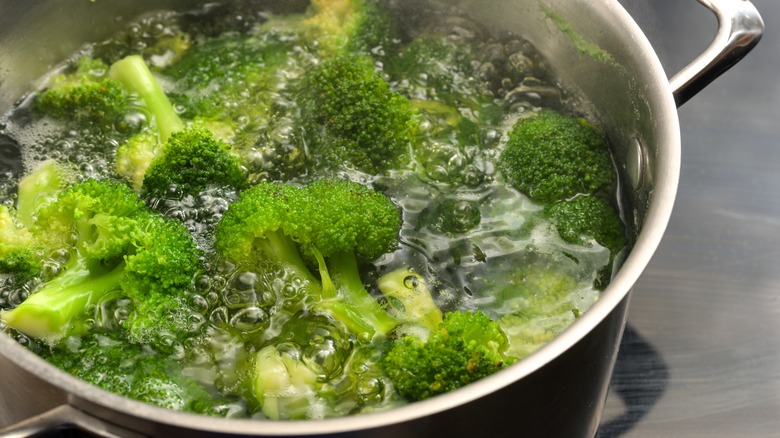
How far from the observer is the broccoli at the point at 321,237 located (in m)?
1.06

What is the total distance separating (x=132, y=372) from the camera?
3.27ft

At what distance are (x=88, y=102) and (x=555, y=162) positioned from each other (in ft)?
2.50

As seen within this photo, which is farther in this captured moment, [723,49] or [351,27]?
[351,27]

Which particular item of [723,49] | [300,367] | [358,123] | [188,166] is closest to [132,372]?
[300,367]

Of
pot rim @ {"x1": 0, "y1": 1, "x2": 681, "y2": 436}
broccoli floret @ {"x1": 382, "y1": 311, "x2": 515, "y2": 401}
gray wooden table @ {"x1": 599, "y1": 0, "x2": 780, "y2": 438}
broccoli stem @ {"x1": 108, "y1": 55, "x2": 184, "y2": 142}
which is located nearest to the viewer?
pot rim @ {"x1": 0, "y1": 1, "x2": 681, "y2": 436}

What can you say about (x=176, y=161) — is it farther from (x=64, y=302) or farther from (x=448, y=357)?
(x=448, y=357)

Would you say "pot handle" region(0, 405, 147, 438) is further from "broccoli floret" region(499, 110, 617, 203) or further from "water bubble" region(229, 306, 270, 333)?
"broccoli floret" region(499, 110, 617, 203)

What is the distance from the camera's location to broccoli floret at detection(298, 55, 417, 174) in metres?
1.22

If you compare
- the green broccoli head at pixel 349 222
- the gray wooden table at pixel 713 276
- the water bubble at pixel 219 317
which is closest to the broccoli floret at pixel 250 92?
the green broccoli head at pixel 349 222

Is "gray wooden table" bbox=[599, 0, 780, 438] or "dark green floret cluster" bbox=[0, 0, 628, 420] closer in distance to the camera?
"dark green floret cluster" bbox=[0, 0, 628, 420]

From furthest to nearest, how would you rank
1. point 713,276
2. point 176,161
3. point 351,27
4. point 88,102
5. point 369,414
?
point 713,276 < point 351,27 < point 88,102 < point 176,161 < point 369,414

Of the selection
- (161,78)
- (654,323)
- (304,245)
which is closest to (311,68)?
(161,78)

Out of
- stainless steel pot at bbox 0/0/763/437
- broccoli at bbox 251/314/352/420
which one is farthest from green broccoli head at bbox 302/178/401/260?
stainless steel pot at bbox 0/0/763/437

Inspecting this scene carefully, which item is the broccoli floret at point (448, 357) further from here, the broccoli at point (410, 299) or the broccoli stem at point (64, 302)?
the broccoli stem at point (64, 302)
